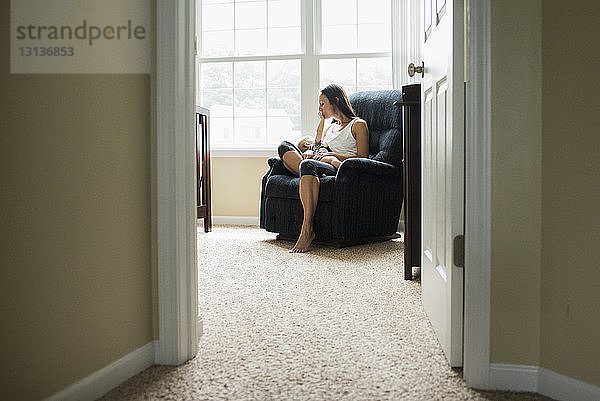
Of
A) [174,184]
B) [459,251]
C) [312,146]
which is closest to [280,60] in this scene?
[312,146]

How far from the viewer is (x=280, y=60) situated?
5.20 metres

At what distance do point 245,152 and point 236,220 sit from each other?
60 centimetres

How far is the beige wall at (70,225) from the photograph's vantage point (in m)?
1.14

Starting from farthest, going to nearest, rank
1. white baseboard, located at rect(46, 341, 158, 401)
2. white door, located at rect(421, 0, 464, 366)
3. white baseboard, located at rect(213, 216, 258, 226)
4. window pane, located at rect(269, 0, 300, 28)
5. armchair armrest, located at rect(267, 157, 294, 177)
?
white baseboard, located at rect(213, 216, 258, 226)
window pane, located at rect(269, 0, 300, 28)
armchair armrest, located at rect(267, 157, 294, 177)
white door, located at rect(421, 0, 464, 366)
white baseboard, located at rect(46, 341, 158, 401)

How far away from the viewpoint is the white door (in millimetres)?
1580

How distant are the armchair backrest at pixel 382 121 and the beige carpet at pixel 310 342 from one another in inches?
43.5

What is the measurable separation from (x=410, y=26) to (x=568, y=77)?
3.56 metres

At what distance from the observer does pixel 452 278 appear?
1.60 meters

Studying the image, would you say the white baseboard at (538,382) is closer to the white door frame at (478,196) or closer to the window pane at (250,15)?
the white door frame at (478,196)

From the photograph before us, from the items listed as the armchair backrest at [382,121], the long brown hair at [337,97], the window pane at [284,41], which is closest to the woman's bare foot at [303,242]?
the armchair backrest at [382,121]

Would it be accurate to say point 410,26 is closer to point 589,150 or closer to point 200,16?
point 200,16

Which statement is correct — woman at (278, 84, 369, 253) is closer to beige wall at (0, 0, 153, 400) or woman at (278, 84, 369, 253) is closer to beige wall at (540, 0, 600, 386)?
beige wall at (0, 0, 153, 400)

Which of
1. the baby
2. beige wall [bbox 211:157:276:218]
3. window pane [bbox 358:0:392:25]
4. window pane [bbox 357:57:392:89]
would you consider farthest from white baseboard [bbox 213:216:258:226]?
window pane [bbox 358:0:392:25]

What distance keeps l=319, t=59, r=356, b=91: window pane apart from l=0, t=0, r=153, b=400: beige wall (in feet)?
12.0
